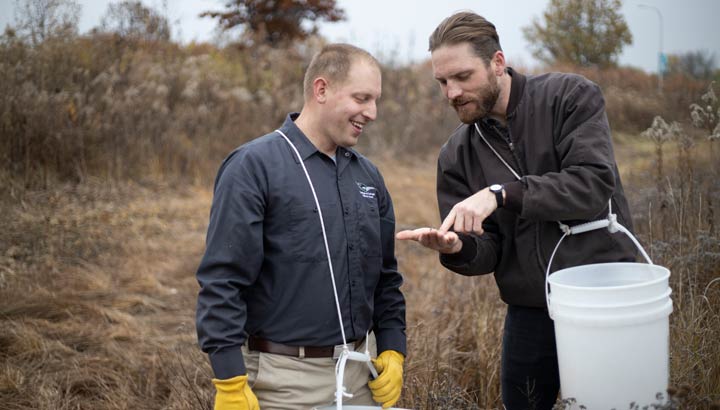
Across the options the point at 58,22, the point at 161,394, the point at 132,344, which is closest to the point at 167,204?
the point at 58,22

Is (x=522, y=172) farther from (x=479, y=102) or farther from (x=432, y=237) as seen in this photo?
(x=432, y=237)

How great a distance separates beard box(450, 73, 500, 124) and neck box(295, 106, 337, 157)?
53 cm

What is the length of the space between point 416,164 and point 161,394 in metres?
8.90

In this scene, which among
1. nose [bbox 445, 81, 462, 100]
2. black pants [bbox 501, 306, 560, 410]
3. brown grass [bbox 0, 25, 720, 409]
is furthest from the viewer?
brown grass [bbox 0, 25, 720, 409]

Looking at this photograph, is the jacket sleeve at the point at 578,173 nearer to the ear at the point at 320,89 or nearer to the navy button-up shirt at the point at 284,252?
the navy button-up shirt at the point at 284,252

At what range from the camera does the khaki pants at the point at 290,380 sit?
2.46 meters

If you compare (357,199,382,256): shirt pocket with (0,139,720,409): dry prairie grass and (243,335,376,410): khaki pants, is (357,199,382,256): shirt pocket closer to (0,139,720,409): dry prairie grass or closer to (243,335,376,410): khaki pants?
(243,335,376,410): khaki pants

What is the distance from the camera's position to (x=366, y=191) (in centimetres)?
273

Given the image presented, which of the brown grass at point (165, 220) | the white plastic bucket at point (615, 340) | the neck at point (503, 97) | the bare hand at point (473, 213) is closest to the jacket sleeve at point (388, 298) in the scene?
the brown grass at point (165, 220)

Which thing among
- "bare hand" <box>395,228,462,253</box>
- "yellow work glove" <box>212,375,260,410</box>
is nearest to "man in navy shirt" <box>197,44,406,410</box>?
"yellow work glove" <box>212,375,260,410</box>

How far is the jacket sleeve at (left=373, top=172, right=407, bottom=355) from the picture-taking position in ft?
9.18

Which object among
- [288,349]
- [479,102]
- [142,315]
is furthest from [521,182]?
[142,315]

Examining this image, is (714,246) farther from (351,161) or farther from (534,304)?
(351,161)

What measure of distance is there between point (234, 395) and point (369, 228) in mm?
790
